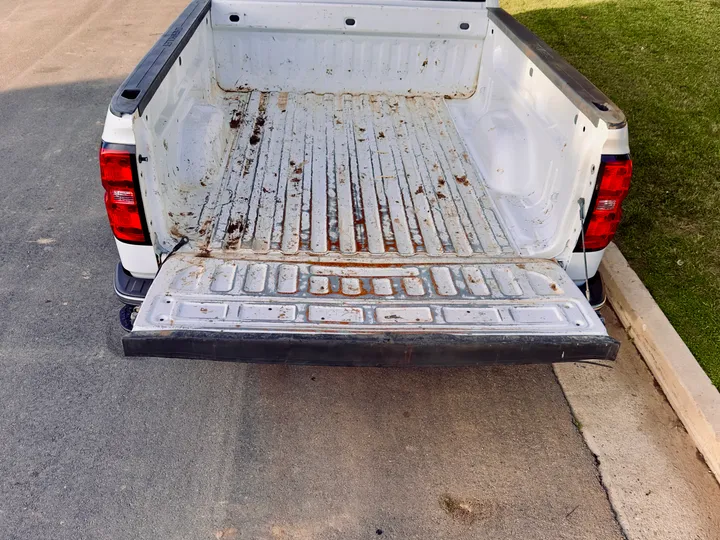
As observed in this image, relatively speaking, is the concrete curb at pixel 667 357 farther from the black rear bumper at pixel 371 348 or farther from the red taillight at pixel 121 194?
the red taillight at pixel 121 194

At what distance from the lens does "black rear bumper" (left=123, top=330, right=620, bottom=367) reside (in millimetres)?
2344

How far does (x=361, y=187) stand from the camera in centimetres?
377

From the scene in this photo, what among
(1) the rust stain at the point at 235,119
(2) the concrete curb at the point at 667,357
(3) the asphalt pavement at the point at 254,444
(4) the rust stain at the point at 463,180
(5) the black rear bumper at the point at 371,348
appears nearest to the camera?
(5) the black rear bumper at the point at 371,348

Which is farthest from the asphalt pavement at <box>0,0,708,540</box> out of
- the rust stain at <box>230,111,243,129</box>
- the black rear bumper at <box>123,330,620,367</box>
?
the rust stain at <box>230,111,243,129</box>

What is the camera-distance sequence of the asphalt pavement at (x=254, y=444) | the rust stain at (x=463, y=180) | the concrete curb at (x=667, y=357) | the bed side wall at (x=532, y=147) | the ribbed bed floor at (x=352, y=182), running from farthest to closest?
the rust stain at (x=463, y=180), the ribbed bed floor at (x=352, y=182), the concrete curb at (x=667, y=357), the bed side wall at (x=532, y=147), the asphalt pavement at (x=254, y=444)

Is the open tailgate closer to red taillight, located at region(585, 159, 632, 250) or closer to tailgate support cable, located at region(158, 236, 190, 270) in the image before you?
tailgate support cable, located at region(158, 236, 190, 270)

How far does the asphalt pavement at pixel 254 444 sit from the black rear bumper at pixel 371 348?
0.73 meters

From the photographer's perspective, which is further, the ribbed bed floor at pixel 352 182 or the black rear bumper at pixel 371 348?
the ribbed bed floor at pixel 352 182

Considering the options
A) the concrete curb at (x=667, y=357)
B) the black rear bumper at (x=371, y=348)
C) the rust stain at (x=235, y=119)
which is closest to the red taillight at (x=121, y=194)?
the black rear bumper at (x=371, y=348)

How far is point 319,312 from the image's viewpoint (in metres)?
2.55

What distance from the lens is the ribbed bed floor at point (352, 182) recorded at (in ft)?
10.6

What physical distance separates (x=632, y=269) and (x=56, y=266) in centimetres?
398

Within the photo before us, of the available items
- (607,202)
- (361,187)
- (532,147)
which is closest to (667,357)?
(607,202)

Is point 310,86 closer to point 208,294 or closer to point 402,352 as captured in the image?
point 208,294
